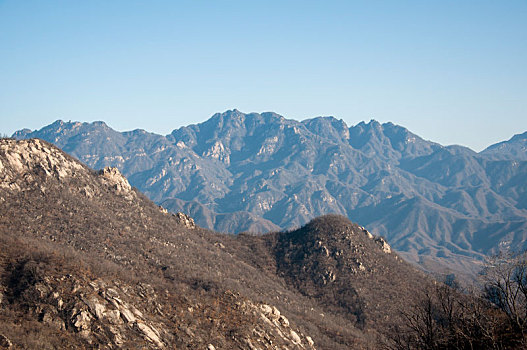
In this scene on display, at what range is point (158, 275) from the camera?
349 ft

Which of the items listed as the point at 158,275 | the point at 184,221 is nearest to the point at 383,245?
the point at 184,221

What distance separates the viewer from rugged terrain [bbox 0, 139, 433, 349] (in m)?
75.6

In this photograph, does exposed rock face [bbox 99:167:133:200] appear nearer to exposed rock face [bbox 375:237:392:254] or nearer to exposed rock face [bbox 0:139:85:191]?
exposed rock face [bbox 0:139:85:191]

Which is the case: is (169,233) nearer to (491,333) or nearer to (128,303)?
(128,303)

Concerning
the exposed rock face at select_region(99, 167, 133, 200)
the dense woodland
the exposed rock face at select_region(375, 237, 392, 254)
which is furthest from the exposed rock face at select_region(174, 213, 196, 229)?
the exposed rock face at select_region(375, 237, 392, 254)

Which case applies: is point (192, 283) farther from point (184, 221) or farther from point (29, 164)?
point (184, 221)

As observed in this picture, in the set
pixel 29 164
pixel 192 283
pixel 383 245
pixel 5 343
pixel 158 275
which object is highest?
pixel 29 164

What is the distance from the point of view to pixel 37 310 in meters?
72.8

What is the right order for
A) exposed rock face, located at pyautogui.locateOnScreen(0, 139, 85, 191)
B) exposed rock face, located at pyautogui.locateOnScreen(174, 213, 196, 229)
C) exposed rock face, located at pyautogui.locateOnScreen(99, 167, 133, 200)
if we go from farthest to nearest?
exposed rock face, located at pyautogui.locateOnScreen(174, 213, 196, 229)
exposed rock face, located at pyautogui.locateOnScreen(99, 167, 133, 200)
exposed rock face, located at pyautogui.locateOnScreen(0, 139, 85, 191)

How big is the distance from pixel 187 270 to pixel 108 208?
30.8 metres

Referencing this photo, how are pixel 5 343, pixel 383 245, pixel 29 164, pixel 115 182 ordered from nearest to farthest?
pixel 5 343
pixel 29 164
pixel 115 182
pixel 383 245

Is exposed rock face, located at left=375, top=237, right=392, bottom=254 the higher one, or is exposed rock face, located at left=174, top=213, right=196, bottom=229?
exposed rock face, located at left=174, top=213, right=196, bottom=229

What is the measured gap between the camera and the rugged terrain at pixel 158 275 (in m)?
75.6

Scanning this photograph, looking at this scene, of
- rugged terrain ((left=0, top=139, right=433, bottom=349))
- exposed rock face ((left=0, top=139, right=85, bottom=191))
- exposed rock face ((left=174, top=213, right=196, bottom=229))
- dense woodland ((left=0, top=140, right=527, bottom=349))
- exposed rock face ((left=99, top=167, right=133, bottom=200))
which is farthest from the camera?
exposed rock face ((left=174, top=213, right=196, bottom=229))
